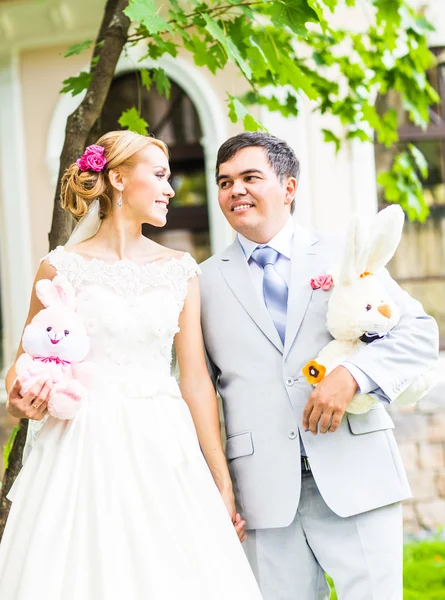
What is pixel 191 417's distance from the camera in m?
2.56

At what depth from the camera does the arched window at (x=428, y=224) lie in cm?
623

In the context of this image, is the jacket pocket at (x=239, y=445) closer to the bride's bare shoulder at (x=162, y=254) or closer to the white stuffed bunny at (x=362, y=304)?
the white stuffed bunny at (x=362, y=304)

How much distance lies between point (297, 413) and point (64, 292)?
853mm

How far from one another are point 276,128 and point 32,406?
405 cm

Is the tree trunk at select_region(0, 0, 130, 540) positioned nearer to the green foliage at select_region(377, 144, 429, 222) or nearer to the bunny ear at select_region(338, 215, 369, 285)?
the bunny ear at select_region(338, 215, 369, 285)

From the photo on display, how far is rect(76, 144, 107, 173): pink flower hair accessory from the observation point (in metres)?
2.54

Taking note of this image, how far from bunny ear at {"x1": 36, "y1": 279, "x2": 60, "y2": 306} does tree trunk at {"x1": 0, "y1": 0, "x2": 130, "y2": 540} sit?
2.56ft

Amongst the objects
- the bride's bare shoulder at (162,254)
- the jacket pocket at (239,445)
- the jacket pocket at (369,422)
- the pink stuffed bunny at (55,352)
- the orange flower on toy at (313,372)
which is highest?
the bride's bare shoulder at (162,254)

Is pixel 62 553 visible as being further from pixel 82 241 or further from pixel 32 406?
pixel 82 241

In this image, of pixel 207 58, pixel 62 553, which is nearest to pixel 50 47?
pixel 207 58

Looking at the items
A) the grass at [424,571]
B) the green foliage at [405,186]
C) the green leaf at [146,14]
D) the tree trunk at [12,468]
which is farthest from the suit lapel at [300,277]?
the green foliage at [405,186]

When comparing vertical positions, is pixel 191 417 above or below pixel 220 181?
below

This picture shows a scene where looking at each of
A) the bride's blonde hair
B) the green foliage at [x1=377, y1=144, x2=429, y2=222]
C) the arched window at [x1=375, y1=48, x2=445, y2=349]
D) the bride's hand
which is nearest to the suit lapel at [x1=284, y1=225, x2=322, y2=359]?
the bride's hand

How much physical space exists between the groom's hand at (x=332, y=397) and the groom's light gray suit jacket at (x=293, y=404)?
3.3 inches
